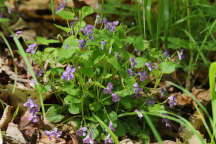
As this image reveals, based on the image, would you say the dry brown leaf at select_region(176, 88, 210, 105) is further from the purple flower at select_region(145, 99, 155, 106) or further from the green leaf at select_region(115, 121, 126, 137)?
the green leaf at select_region(115, 121, 126, 137)

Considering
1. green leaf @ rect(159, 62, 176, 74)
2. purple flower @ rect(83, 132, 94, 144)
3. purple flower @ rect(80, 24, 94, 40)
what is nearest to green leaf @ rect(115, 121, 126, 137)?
purple flower @ rect(83, 132, 94, 144)

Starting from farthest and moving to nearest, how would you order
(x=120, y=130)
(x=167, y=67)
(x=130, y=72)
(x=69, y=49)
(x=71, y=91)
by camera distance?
1. (x=120, y=130)
2. (x=130, y=72)
3. (x=71, y=91)
4. (x=167, y=67)
5. (x=69, y=49)

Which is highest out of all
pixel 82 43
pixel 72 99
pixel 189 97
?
pixel 82 43

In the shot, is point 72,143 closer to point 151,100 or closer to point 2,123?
point 2,123

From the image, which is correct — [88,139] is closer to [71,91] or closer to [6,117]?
[71,91]

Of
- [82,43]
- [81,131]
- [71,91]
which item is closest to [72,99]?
[71,91]

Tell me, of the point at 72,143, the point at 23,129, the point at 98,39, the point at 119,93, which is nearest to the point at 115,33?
the point at 98,39

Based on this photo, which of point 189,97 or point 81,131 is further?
point 189,97
